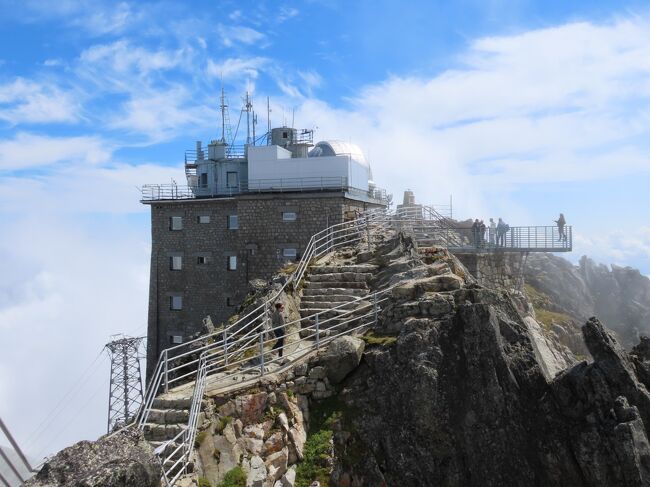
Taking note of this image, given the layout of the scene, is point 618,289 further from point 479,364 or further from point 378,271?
point 479,364

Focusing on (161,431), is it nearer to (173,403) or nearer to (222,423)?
(173,403)

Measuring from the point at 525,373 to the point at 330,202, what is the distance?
65.2 ft

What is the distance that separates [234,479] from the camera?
13609 mm

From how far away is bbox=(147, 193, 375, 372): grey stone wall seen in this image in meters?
34.9

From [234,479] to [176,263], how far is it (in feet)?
87.0

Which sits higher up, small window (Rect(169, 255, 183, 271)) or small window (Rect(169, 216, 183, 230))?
small window (Rect(169, 216, 183, 230))

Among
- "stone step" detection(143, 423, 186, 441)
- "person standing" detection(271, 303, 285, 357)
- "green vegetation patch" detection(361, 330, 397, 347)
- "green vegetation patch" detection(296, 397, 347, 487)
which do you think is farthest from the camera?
"person standing" detection(271, 303, 285, 357)

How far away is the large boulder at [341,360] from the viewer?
1659 cm

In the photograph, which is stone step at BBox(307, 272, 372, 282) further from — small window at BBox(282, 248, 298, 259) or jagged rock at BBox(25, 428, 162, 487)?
jagged rock at BBox(25, 428, 162, 487)

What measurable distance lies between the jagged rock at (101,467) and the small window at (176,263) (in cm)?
2783

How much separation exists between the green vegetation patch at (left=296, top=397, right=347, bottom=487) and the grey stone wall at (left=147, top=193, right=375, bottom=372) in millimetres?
18698

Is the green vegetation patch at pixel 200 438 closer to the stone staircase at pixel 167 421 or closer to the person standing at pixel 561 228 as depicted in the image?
the stone staircase at pixel 167 421

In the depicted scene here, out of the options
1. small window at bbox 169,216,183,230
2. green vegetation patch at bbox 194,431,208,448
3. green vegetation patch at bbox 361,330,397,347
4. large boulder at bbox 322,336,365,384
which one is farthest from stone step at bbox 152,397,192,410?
small window at bbox 169,216,183,230

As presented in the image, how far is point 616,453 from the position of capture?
1403 cm
